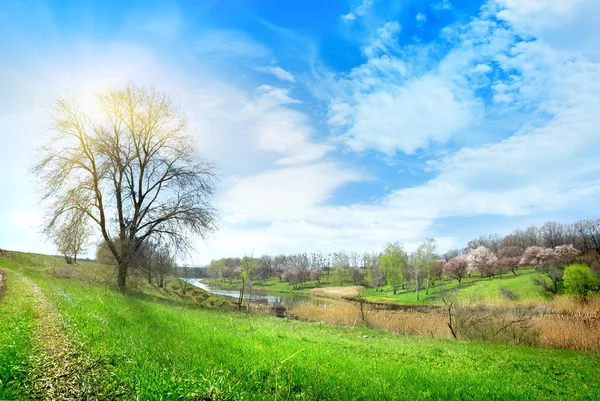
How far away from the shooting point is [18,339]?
21.7 feet

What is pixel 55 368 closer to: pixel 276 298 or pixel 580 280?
pixel 580 280

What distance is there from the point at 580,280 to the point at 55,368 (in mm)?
58504

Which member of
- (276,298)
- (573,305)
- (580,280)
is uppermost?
(580,280)

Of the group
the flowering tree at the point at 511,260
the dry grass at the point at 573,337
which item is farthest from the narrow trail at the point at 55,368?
the flowering tree at the point at 511,260

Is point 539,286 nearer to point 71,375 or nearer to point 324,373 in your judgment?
point 324,373

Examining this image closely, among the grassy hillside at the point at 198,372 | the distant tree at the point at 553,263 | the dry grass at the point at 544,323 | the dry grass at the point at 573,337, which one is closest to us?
the grassy hillside at the point at 198,372

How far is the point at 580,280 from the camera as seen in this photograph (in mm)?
45125

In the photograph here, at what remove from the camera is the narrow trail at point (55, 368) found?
165 inches

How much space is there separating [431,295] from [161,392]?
238 feet

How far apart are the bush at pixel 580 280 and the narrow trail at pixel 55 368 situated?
55409 mm

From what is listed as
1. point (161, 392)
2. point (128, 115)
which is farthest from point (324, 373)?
point (128, 115)

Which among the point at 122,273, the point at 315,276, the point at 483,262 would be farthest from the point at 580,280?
the point at 315,276

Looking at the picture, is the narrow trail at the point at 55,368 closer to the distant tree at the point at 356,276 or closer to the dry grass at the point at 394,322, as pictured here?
the dry grass at the point at 394,322

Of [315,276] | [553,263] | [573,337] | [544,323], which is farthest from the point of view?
[315,276]
